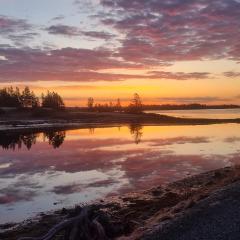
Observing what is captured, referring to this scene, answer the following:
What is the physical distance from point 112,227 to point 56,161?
57.4 feet

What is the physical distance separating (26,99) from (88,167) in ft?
460

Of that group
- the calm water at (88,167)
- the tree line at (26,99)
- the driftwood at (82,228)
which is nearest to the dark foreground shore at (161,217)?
the driftwood at (82,228)

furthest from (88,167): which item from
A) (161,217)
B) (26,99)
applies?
(26,99)

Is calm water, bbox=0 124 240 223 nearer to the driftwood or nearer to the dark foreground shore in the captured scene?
the dark foreground shore

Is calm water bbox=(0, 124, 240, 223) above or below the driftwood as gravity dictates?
below

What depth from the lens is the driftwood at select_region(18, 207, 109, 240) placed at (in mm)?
14383

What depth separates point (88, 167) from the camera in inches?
1168

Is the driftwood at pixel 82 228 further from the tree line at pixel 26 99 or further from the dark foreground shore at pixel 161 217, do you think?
the tree line at pixel 26 99

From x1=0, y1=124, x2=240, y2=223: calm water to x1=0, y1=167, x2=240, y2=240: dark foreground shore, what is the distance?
1.59 m

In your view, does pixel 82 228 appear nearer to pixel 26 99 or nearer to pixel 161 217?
pixel 161 217

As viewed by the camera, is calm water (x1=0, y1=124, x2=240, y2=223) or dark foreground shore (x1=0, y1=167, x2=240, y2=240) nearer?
dark foreground shore (x1=0, y1=167, x2=240, y2=240)

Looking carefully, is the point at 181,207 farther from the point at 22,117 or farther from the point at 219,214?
the point at 22,117

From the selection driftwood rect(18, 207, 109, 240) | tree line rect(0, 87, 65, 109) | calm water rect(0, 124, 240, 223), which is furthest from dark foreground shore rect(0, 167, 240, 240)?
tree line rect(0, 87, 65, 109)

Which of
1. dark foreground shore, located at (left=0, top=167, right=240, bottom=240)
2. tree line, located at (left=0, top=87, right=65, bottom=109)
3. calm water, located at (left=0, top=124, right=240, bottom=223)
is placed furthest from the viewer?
tree line, located at (left=0, top=87, right=65, bottom=109)
